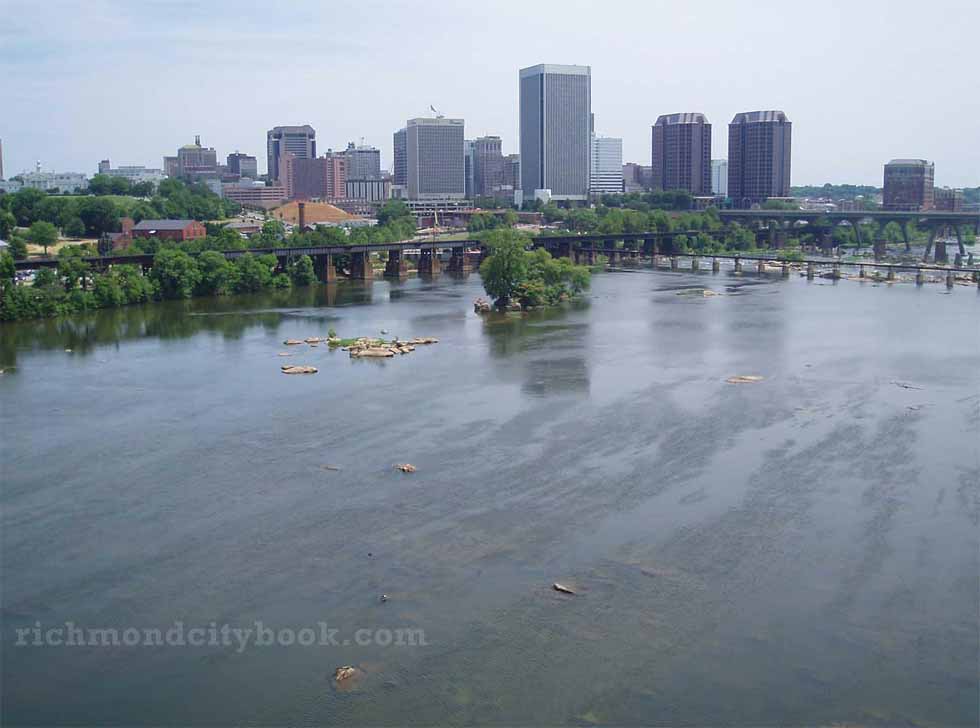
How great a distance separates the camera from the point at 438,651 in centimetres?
647

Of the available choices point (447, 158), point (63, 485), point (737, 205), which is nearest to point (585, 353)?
point (63, 485)

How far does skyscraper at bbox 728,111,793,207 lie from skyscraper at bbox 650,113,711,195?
8.03 ft

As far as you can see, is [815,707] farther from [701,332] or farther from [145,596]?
[701,332]

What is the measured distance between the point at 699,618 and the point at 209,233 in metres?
29.1

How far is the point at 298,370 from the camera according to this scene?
14.9m

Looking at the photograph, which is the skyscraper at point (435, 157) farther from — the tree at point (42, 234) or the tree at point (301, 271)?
the tree at point (301, 271)

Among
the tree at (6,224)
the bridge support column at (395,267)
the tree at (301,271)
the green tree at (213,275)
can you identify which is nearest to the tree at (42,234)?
the tree at (6,224)

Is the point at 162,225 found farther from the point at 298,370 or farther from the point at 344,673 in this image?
the point at 344,673

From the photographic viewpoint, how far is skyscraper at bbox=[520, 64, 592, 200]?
231 ft

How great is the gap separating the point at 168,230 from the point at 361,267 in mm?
5686

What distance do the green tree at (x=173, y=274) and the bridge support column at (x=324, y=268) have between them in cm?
529

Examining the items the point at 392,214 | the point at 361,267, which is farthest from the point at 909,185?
the point at 361,267

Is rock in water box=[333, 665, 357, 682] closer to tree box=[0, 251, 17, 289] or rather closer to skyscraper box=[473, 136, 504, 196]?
tree box=[0, 251, 17, 289]

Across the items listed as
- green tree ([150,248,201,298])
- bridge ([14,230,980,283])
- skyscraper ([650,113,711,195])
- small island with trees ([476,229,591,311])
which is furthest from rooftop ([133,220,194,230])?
skyscraper ([650,113,711,195])
